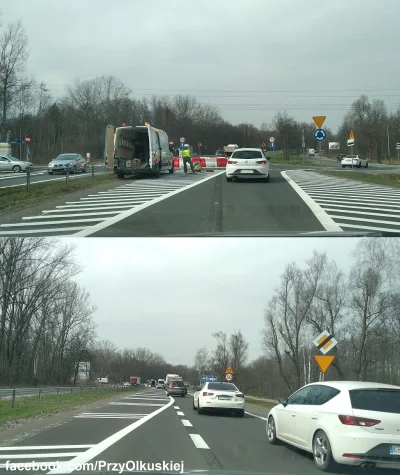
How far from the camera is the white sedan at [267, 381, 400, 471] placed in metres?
8.11

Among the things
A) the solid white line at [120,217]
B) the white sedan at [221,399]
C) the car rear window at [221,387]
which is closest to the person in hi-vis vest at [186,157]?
the solid white line at [120,217]

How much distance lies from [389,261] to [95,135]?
40.8 meters

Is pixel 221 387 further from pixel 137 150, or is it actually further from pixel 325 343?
pixel 137 150

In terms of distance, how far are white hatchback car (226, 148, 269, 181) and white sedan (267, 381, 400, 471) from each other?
21969mm

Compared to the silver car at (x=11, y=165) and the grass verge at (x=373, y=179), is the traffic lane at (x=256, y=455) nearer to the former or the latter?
the grass verge at (x=373, y=179)

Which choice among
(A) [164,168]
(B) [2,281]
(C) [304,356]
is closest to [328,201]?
(A) [164,168]

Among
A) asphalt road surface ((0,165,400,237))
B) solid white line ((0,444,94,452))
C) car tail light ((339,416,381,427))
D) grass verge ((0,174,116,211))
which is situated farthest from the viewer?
grass verge ((0,174,116,211))

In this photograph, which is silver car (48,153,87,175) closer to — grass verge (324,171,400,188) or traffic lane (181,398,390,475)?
grass verge (324,171,400,188)

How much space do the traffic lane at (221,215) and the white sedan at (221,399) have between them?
5.63 m

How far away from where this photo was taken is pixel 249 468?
319 inches

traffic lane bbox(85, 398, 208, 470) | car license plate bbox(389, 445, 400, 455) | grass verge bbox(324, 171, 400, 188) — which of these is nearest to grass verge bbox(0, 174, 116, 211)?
traffic lane bbox(85, 398, 208, 470)

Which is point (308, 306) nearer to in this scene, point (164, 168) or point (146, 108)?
point (164, 168)

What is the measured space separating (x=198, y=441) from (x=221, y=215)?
9.73 m

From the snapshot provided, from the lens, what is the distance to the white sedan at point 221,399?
63.2ft
